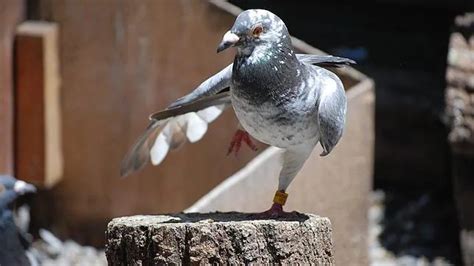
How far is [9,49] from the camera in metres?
7.24

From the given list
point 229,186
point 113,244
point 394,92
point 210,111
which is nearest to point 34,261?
point 229,186

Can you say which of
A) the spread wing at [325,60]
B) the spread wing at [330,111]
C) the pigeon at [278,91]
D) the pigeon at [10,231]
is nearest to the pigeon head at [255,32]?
the pigeon at [278,91]

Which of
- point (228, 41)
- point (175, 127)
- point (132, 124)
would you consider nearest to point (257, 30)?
point (228, 41)

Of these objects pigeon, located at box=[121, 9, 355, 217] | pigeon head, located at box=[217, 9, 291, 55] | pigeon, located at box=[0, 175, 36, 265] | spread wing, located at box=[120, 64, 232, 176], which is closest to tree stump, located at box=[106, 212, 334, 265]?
pigeon, located at box=[121, 9, 355, 217]

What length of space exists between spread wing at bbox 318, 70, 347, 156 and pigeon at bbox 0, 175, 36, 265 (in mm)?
2119

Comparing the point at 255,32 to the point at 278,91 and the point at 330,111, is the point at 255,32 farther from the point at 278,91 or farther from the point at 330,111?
the point at 330,111

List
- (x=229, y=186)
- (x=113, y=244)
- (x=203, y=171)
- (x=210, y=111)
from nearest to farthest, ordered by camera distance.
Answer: (x=113, y=244), (x=210, y=111), (x=229, y=186), (x=203, y=171)

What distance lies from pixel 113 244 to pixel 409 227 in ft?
14.2

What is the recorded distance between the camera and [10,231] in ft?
19.4

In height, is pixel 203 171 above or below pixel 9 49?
below

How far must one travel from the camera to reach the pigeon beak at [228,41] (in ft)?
12.3

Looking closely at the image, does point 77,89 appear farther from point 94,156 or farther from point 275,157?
point 275,157

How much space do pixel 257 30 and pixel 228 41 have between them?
156 millimetres

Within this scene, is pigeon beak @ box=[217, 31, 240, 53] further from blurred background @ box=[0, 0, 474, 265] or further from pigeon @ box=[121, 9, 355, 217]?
blurred background @ box=[0, 0, 474, 265]
